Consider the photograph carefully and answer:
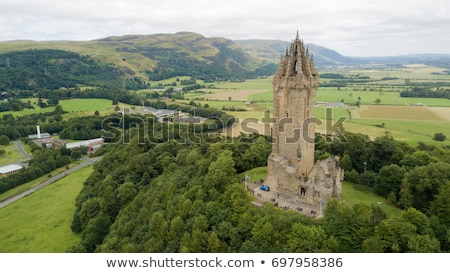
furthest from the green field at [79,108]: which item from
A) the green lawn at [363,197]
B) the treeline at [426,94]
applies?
the treeline at [426,94]

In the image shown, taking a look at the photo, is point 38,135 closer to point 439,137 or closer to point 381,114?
point 381,114

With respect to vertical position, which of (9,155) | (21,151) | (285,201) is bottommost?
(9,155)

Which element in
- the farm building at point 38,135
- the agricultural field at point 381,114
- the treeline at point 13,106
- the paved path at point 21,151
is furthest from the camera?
the treeline at point 13,106

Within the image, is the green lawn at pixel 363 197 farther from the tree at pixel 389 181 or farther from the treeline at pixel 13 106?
the treeline at pixel 13 106

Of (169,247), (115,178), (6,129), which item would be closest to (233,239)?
(169,247)

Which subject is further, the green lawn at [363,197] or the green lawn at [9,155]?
the green lawn at [9,155]

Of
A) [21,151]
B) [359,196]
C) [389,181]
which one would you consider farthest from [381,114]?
[21,151]
